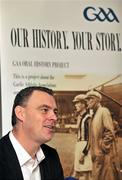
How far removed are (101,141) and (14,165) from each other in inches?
34.7

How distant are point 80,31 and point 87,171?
0.76 meters

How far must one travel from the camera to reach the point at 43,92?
154cm

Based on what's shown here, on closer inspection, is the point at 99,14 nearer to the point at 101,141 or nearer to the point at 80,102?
the point at 80,102

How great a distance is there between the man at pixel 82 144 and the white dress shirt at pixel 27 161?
0.68 meters

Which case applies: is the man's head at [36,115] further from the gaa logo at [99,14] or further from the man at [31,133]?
the gaa logo at [99,14]

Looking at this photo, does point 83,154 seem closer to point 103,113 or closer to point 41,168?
point 103,113

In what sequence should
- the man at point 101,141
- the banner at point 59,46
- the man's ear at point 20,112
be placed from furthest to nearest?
the man at point 101,141
the banner at point 59,46
the man's ear at point 20,112

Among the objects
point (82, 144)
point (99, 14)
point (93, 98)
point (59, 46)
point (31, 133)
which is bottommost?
point (82, 144)

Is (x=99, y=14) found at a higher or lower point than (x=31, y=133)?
higher

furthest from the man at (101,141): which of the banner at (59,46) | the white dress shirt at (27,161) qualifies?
the white dress shirt at (27,161)

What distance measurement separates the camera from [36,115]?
59.7 inches

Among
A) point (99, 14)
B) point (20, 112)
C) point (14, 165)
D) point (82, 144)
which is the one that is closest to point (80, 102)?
point (82, 144)

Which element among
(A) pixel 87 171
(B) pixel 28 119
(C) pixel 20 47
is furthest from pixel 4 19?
(A) pixel 87 171

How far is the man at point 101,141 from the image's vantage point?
224cm
